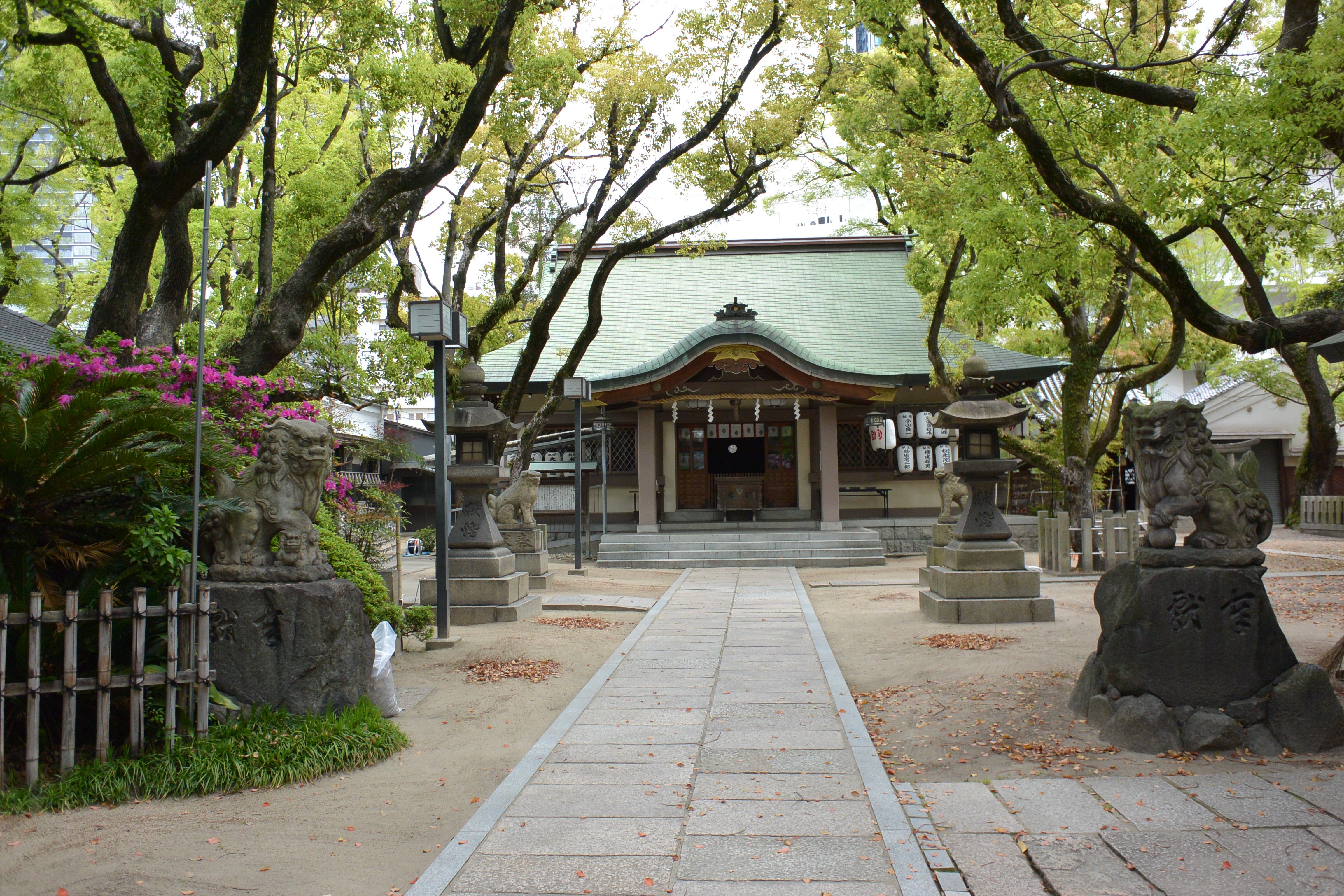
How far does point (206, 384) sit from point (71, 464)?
1.75 metres

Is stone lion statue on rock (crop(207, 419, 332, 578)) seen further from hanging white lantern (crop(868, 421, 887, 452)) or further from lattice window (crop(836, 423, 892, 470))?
lattice window (crop(836, 423, 892, 470))

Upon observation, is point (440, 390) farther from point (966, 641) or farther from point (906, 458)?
point (906, 458)

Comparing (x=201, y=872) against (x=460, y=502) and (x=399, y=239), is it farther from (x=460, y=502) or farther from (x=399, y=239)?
(x=399, y=239)

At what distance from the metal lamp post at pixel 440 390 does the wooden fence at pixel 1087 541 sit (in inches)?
387

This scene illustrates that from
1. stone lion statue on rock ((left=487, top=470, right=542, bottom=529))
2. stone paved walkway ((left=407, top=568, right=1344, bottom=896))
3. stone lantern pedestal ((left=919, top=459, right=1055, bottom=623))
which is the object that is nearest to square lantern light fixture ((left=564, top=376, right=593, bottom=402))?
stone lion statue on rock ((left=487, top=470, right=542, bottom=529))

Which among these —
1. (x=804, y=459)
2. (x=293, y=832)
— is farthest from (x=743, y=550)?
(x=293, y=832)

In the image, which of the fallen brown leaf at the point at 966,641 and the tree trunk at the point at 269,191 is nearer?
the fallen brown leaf at the point at 966,641

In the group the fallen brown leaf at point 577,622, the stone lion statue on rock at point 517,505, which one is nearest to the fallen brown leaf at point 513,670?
the fallen brown leaf at point 577,622

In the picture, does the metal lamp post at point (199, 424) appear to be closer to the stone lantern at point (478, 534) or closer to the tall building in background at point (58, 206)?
the stone lantern at point (478, 534)

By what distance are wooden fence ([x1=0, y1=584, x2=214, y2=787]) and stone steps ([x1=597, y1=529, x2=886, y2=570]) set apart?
1231 cm

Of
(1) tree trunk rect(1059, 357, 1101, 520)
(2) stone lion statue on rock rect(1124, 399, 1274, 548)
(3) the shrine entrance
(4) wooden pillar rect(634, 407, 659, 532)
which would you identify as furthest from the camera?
(3) the shrine entrance

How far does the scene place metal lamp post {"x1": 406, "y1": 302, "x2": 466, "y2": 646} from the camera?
334 inches

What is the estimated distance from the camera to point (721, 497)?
65.4 ft

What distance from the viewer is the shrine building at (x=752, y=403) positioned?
1855 centimetres
